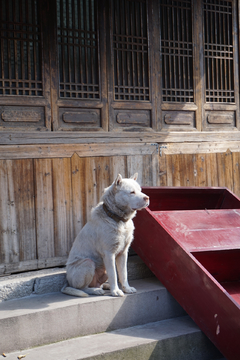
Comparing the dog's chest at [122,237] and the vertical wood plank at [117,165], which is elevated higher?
the vertical wood plank at [117,165]

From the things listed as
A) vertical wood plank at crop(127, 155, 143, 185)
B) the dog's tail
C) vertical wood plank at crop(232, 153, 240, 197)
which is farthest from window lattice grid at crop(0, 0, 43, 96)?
vertical wood plank at crop(232, 153, 240, 197)

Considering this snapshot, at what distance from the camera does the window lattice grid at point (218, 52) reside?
6730 mm

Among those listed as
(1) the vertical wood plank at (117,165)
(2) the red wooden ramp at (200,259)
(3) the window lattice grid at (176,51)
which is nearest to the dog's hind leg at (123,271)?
(2) the red wooden ramp at (200,259)

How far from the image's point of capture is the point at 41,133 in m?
5.37

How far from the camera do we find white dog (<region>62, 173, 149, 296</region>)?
4.38 m

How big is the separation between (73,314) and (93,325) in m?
0.26

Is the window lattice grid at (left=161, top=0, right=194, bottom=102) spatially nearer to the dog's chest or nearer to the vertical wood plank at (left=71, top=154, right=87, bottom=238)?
the vertical wood plank at (left=71, top=154, right=87, bottom=238)

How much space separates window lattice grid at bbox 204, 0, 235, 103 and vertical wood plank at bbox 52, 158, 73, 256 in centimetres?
288

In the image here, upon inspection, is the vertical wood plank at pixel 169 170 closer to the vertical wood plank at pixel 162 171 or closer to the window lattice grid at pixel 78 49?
the vertical wood plank at pixel 162 171

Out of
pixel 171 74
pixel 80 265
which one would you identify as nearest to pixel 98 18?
pixel 171 74

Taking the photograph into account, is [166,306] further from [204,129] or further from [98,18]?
[98,18]

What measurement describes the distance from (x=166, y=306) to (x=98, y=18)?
406cm

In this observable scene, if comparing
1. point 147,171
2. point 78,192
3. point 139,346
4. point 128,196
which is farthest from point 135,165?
point 139,346

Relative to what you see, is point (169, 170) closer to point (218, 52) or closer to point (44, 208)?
point (44, 208)
